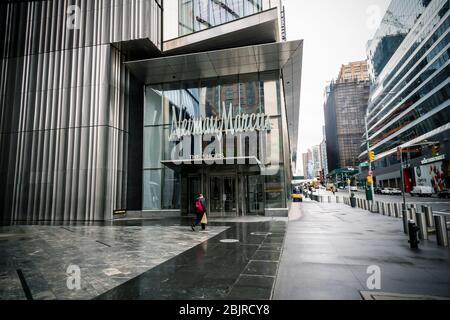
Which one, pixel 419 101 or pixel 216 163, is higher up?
pixel 419 101

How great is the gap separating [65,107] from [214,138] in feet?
36.3

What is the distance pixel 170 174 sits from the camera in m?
19.6

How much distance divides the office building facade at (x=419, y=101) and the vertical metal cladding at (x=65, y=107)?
3281 cm

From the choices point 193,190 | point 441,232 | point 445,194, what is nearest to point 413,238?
point 441,232

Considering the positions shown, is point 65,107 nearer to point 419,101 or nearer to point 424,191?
point 424,191

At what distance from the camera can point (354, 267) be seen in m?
5.68

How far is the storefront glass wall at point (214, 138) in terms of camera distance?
17.7m

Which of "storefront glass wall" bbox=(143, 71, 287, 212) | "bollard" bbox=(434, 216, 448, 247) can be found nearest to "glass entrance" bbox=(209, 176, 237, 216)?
"storefront glass wall" bbox=(143, 71, 287, 212)

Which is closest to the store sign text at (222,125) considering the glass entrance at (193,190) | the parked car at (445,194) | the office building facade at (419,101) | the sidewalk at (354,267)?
the glass entrance at (193,190)

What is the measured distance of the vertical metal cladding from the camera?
56.9 ft

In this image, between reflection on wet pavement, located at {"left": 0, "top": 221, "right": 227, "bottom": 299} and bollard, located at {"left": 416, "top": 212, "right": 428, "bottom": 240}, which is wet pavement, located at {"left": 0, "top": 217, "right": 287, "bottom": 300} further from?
bollard, located at {"left": 416, "top": 212, "right": 428, "bottom": 240}

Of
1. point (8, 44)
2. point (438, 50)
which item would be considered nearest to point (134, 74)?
point (8, 44)

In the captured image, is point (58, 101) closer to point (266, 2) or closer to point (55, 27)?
point (55, 27)

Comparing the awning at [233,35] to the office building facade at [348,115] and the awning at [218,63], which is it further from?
the office building facade at [348,115]
